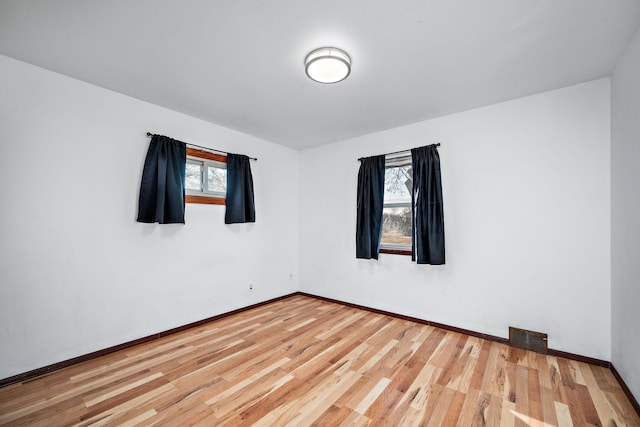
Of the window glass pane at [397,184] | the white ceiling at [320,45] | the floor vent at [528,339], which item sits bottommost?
the floor vent at [528,339]

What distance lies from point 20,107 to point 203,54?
61.9 inches

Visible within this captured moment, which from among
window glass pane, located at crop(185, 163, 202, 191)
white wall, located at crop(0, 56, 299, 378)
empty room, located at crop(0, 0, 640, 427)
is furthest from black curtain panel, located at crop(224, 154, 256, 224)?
window glass pane, located at crop(185, 163, 202, 191)

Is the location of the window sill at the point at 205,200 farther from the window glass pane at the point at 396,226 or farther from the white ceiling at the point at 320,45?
the window glass pane at the point at 396,226

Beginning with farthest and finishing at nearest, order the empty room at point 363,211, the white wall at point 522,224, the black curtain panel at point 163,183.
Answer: the black curtain panel at point 163,183 → the white wall at point 522,224 → the empty room at point 363,211

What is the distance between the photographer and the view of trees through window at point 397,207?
→ 356 centimetres

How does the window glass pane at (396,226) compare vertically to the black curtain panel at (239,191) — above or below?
below

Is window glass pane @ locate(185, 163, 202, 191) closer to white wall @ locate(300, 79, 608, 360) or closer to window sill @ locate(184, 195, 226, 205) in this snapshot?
window sill @ locate(184, 195, 226, 205)

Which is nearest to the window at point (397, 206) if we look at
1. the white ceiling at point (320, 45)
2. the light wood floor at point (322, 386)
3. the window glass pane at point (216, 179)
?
the white ceiling at point (320, 45)

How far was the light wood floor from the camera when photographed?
170 centimetres

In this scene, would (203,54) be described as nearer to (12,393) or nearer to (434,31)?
(434,31)

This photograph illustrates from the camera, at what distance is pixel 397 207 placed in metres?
3.64

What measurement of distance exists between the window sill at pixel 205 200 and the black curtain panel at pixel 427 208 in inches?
98.7

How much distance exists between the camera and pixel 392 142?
363 cm

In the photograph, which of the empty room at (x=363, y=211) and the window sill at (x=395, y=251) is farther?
the window sill at (x=395, y=251)
